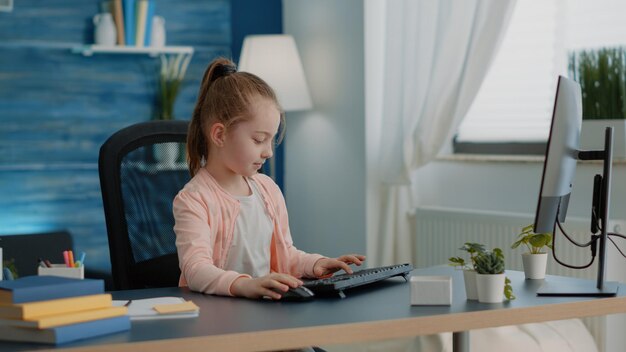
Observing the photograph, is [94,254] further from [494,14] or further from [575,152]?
[575,152]

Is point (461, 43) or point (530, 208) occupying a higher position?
point (461, 43)

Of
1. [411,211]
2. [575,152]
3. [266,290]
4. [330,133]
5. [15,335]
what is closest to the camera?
[15,335]

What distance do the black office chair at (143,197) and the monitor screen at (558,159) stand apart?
92 centimetres

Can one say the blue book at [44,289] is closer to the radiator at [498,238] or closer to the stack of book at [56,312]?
the stack of book at [56,312]

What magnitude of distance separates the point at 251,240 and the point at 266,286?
363 millimetres

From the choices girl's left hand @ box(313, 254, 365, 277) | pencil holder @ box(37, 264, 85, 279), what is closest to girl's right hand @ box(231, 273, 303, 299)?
girl's left hand @ box(313, 254, 365, 277)

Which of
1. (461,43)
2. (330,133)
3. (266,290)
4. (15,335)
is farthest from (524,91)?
(15,335)

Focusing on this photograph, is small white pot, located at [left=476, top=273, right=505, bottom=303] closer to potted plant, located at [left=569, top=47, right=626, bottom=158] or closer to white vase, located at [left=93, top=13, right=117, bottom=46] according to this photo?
potted plant, located at [left=569, top=47, right=626, bottom=158]

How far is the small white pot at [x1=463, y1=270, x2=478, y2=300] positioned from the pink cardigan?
405 millimetres

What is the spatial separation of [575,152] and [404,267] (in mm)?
403

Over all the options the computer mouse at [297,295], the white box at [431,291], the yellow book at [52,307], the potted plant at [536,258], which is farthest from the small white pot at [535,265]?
the yellow book at [52,307]

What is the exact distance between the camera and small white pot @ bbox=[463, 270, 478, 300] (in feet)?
5.62

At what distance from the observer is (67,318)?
4.63ft

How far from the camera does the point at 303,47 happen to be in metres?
4.80
